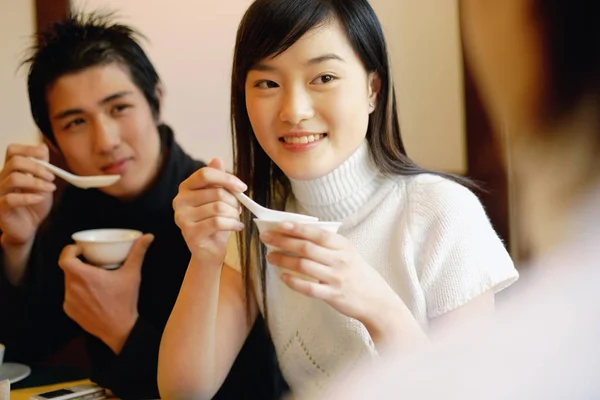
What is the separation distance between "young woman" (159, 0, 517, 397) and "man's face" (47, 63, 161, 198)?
0.68ft

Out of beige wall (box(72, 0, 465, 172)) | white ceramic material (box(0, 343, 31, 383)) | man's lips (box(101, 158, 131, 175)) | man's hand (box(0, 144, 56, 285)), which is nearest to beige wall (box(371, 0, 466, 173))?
beige wall (box(72, 0, 465, 172))

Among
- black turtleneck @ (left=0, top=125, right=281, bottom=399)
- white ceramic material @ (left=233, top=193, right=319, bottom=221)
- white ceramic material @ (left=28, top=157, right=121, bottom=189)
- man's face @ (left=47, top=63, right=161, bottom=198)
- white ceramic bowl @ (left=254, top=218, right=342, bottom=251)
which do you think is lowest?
black turtleneck @ (left=0, top=125, right=281, bottom=399)

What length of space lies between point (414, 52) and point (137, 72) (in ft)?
1.52

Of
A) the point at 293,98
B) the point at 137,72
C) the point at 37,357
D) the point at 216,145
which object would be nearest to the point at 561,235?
the point at 293,98

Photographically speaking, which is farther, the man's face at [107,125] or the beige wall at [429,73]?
the man's face at [107,125]

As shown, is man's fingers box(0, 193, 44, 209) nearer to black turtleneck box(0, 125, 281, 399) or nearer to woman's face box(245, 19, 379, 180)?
black turtleneck box(0, 125, 281, 399)

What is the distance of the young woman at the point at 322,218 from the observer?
77 centimetres

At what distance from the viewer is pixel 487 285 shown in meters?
0.80

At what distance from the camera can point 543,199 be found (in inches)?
17.3

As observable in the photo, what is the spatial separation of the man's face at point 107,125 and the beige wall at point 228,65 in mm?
53

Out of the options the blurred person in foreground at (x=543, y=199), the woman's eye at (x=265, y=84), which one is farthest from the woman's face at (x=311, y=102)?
the blurred person in foreground at (x=543, y=199)

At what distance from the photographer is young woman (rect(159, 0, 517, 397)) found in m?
0.77

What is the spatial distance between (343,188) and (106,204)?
17.8 inches

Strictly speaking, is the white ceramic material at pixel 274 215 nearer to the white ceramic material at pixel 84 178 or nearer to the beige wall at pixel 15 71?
the white ceramic material at pixel 84 178
